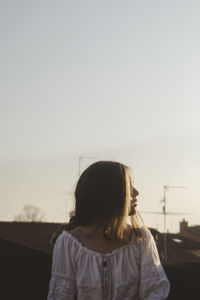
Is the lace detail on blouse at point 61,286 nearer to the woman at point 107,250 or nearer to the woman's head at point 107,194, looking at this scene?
the woman at point 107,250

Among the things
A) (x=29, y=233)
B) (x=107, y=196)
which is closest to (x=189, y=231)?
(x=29, y=233)

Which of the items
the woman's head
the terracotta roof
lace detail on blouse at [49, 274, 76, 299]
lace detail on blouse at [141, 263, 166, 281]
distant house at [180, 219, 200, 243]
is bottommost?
distant house at [180, 219, 200, 243]

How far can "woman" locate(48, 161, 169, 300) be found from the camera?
3.40m

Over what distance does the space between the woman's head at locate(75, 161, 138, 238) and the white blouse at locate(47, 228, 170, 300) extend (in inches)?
6.7

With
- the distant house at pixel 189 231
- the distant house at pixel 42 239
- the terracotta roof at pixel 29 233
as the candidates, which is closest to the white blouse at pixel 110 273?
the distant house at pixel 42 239

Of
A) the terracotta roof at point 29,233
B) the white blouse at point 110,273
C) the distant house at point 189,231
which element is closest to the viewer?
the white blouse at point 110,273

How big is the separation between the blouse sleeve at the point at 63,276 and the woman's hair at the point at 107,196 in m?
0.29

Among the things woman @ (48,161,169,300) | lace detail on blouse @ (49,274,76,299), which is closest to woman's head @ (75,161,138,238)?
woman @ (48,161,169,300)

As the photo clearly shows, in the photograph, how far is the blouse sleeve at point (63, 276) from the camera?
3459mm

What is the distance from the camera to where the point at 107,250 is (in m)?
3.49

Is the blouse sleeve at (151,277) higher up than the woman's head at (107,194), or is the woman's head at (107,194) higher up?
the woman's head at (107,194)

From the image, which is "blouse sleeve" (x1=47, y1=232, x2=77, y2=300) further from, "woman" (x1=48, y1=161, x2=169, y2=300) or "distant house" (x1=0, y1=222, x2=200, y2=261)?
"distant house" (x1=0, y1=222, x2=200, y2=261)

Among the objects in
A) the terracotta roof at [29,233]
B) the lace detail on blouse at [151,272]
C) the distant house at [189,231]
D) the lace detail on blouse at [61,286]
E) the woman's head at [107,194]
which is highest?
the woman's head at [107,194]

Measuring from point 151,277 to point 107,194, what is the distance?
1.92 ft
